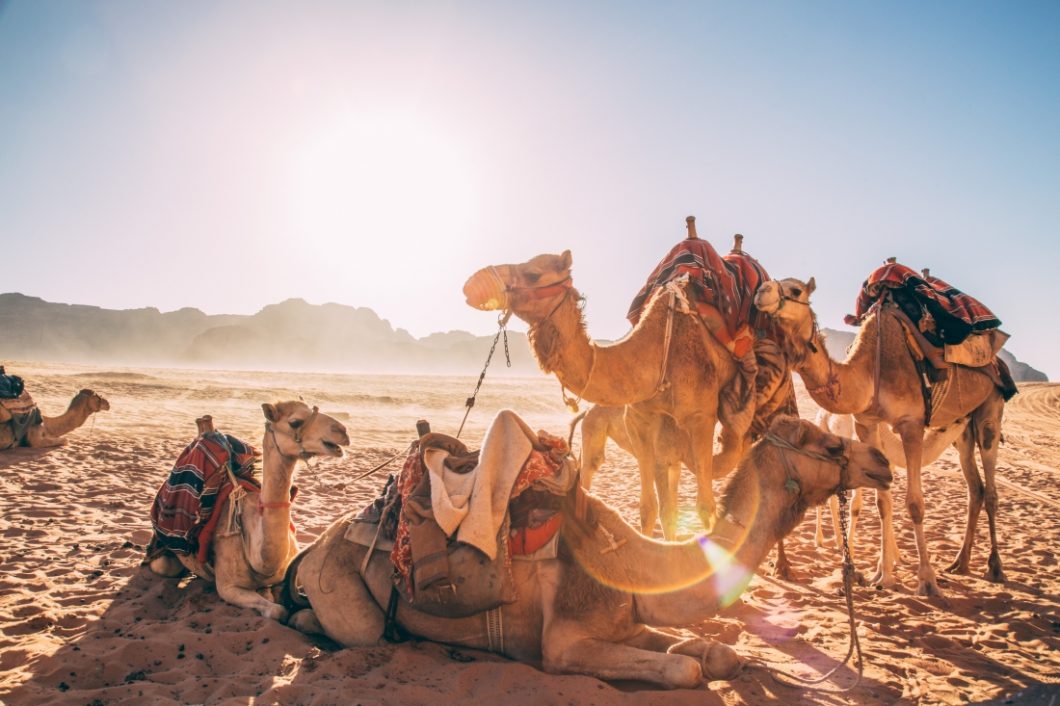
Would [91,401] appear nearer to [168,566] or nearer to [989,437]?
[168,566]

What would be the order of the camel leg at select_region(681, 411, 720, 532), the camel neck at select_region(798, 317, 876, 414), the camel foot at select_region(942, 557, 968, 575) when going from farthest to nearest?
the camel foot at select_region(942, 557, 968, 575) < the camel neck at select_region(798, 317, 876, 414) < the camel leg at select_region(681, 411, 720, 532)

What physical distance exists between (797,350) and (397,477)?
11.4 feet

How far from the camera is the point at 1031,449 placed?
16.4 meters

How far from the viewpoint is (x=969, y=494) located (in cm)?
633

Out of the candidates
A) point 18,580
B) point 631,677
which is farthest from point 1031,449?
point 18,580

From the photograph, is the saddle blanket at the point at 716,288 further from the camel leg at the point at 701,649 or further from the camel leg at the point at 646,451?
the camel leg at the point at 701,649

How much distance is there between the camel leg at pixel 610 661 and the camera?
2.78 meters

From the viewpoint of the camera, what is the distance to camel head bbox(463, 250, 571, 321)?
3.68 metres

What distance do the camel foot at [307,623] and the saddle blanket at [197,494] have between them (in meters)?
1.17

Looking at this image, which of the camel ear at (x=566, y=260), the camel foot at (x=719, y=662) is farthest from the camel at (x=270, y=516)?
the camel foot at (x=719, y=662)

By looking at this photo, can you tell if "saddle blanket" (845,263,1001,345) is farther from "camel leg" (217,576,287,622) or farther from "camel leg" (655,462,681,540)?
"camel leg" (217,576,287,622)

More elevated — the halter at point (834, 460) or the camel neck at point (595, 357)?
the camel neck at point (595, 357)

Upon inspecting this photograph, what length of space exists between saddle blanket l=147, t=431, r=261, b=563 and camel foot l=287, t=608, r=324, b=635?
1170mm

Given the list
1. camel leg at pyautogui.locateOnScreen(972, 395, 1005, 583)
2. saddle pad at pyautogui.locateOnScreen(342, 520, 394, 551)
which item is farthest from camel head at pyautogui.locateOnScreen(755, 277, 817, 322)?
saddle pad at pyautogui.locateOnScreen(342, 520, 394, 551)
